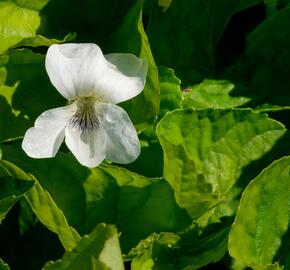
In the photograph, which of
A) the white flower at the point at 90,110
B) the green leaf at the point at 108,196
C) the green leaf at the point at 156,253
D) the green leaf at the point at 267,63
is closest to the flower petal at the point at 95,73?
the white flower at the point at 90,110

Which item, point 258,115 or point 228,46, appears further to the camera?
point 228,46

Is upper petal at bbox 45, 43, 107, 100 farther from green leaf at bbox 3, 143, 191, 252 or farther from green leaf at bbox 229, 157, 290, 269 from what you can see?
green leaf at bbox 229, 157, 290, 269

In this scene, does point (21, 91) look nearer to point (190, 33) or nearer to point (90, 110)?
point (90, 110)

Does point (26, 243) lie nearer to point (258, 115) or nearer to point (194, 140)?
point (194, 140)

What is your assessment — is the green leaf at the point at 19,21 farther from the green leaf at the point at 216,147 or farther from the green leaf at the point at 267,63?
the green leaf at the point at 267,63

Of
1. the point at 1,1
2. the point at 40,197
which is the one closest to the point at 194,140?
the point at 40,197

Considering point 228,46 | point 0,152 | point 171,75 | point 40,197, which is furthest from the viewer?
point 228,46

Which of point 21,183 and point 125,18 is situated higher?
point 125,18

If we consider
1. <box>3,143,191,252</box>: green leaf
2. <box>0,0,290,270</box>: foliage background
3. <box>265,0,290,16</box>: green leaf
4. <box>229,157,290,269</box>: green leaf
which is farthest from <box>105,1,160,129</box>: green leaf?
<box>265,0,290,16</box>: green leaf
